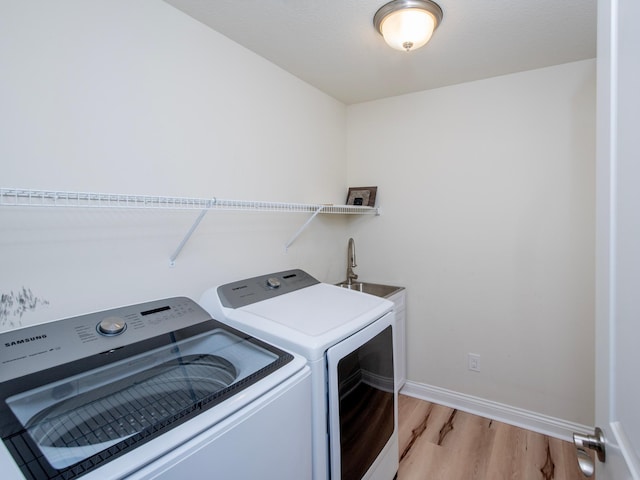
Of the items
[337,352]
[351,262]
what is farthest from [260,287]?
[351,262]

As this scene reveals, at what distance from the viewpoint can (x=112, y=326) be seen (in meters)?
1.14

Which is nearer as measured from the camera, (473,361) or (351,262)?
(473,361)

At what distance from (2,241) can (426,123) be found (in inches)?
99.3

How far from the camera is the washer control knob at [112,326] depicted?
1.12 metres

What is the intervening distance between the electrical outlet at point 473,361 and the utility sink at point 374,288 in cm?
70

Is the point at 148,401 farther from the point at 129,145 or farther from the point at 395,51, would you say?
the point at 395,51

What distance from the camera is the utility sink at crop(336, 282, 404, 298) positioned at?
259 cm

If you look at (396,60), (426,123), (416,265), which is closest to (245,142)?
(396,60)

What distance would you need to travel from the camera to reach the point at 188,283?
162 cm

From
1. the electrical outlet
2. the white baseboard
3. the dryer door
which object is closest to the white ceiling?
the dryer door

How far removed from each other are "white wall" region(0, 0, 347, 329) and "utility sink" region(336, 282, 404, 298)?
0.82 meters

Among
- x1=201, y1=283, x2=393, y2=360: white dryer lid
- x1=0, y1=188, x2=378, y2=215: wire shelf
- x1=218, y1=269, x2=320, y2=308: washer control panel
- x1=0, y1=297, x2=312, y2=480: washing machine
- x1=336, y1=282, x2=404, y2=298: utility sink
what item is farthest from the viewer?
x1=336, y1=282, x2=404, y2=298: utility sink

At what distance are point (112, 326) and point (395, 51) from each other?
6.54ft

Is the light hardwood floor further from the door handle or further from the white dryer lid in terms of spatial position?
the door handle
